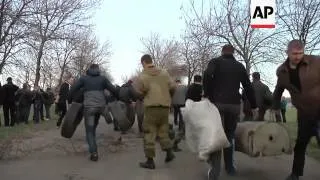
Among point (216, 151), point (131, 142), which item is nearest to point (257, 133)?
point (216, 151)

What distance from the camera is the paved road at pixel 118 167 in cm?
848

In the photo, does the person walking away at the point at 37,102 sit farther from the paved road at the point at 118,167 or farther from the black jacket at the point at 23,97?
the paved road at the point at 118,167

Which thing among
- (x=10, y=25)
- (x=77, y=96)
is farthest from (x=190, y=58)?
(x=77, y=96)

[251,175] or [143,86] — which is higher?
[143,86]

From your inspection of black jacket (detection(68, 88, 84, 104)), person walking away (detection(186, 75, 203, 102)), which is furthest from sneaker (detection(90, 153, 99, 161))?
person walking away (detection(186, 75, 203, 102))

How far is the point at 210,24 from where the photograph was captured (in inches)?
1254

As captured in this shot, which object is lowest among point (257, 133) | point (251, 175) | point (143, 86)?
point (251, 175)

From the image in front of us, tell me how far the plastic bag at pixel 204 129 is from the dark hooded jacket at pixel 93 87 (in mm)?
2554

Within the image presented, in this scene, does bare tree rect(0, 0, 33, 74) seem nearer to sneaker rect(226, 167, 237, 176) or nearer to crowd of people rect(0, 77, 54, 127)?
Answer: crowd of people rect(0, 77, 54, 127)

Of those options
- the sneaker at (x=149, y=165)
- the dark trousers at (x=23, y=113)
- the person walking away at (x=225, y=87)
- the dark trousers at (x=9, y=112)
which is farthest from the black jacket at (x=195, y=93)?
the dark trousers at (x=23, y=113)

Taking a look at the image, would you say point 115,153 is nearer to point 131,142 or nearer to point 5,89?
point 131,142

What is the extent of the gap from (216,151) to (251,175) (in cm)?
107

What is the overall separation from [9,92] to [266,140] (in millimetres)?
14654

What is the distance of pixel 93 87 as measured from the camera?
1040 centimetres
